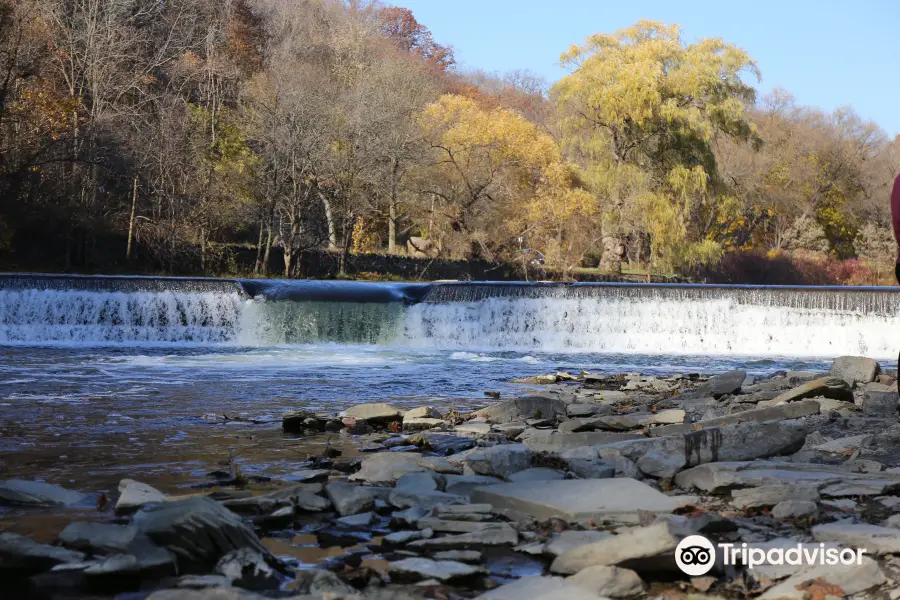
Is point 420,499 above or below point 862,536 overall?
below

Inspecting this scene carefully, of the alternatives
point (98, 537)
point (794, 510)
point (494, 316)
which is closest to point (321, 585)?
point (98, 537)

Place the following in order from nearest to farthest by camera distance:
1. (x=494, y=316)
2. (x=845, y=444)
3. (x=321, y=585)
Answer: (x=321, y=585) < (x=845, y=444) < (x=494, y=316)

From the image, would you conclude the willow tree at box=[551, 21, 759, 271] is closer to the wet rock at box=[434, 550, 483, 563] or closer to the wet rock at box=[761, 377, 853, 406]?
the wet rock at box=[761, 377, 853, 406]

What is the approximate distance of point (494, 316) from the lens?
64.4 ft

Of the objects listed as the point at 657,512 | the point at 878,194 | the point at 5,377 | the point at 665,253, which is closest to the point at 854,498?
the point at 657,512

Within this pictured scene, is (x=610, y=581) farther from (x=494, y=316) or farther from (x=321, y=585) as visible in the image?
(x=494, y=316)

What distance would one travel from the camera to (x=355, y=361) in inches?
612

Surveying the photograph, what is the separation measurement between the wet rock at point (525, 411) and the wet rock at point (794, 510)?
3774 millimetres

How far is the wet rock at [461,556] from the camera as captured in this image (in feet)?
13.2

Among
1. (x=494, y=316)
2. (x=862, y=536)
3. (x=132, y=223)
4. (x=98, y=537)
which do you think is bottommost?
(x=98, y=537)

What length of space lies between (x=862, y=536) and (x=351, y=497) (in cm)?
231

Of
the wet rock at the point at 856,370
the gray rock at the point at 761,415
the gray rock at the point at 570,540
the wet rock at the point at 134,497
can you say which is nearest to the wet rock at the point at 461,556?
the gray rock at the point at 570,540

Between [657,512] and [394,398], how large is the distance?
6300 mm

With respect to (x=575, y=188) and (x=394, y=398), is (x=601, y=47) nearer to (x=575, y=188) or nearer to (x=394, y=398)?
(x=575, y=188)
